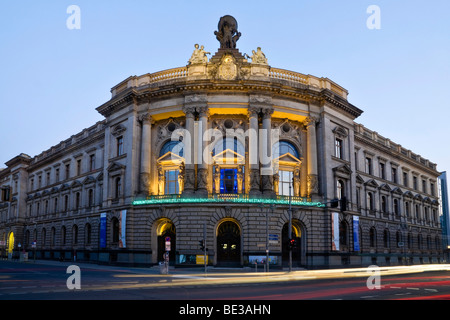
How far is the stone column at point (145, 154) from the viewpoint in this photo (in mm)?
45156

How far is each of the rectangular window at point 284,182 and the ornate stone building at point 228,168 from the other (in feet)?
0.37

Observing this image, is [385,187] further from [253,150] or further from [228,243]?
[228,243]

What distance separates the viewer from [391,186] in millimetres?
64812

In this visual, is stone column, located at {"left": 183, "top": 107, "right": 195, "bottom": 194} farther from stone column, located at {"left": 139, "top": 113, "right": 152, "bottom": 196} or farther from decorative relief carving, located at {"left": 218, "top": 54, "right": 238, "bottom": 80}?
stone column, located at {"left": 139, "top": 113, "right": 152, "bottom": 196}

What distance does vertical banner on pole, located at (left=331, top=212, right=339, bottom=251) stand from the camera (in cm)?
4484

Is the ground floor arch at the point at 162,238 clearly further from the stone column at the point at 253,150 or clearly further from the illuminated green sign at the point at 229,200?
the stone column at the point at 253,150

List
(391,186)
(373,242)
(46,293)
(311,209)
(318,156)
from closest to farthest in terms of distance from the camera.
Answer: (46,293)
(311,209)
(318,156)
(373,242)
(391,186)

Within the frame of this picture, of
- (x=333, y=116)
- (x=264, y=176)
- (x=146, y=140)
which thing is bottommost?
(x=264, y=176)

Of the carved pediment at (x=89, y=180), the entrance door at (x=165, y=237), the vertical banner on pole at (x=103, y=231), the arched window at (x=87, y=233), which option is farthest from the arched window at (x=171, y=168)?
the arched window at (x=87, y=233)

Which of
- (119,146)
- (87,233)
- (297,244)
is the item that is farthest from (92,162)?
(297,244)

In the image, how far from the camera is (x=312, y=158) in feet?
152

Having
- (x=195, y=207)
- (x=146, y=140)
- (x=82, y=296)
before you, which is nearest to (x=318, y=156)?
(x=195, y=207)

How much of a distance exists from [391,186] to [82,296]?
56.2 metres

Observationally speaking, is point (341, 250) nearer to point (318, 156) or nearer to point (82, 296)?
point (318, 156)
